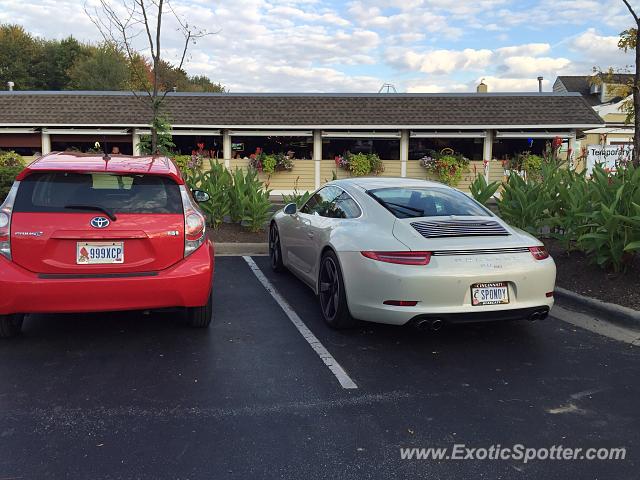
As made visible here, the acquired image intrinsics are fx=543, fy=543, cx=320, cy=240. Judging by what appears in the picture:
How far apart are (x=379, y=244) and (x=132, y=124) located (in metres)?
17.6

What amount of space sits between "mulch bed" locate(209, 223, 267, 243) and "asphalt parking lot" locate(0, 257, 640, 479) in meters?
4.26

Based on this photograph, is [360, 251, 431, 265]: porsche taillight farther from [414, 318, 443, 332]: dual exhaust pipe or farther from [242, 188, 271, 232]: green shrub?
[242, 188, 271, 232]: green shrub

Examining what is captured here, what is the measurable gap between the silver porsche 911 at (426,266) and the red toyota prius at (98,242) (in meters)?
1.20

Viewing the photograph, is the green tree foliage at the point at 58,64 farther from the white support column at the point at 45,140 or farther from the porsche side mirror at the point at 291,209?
the porsche side mirror at the point at 291,209

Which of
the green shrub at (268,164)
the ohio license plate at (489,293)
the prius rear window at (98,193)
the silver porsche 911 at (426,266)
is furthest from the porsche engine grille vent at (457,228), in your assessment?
the green shrub at (268,164)

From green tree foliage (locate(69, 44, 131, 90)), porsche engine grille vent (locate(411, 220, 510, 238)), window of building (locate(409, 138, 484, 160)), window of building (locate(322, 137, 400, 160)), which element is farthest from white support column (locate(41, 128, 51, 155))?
green tree foliage (locate(69, 44, 131, 90))

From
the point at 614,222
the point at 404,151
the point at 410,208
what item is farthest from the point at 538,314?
the point at 404,151

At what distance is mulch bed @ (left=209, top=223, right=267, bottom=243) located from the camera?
9570 mm

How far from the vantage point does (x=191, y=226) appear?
15.1 feet

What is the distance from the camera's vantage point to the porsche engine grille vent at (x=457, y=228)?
461 cm

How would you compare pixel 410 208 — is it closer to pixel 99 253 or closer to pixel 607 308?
pixel 607 308

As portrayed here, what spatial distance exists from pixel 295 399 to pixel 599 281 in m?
4.22

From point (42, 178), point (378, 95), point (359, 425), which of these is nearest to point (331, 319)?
point (359, 425)

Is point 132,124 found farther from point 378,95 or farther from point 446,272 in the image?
point 446,272
